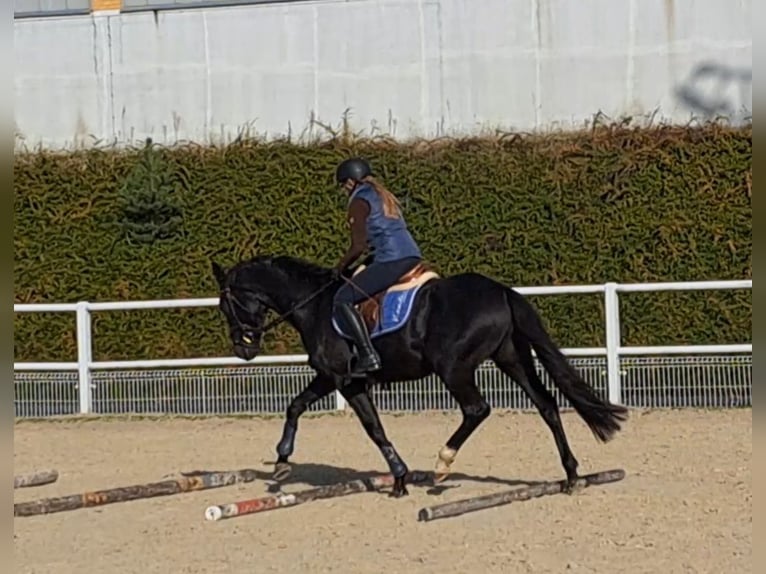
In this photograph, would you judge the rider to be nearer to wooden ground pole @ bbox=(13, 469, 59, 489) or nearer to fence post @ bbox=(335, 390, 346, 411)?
wooden ground pole @ bbox=(13, 469, 59, 489)

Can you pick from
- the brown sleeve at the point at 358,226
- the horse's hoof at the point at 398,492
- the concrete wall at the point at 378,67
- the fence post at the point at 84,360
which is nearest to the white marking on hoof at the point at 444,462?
the horse's hoof at the point at 398,492

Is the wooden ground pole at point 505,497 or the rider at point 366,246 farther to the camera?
the rider at point 366,246

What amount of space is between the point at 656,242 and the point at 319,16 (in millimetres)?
5351

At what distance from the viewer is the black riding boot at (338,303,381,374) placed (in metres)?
8.37

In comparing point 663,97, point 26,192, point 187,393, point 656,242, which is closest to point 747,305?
point 656,242

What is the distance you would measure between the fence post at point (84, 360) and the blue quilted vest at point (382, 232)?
21.1ft

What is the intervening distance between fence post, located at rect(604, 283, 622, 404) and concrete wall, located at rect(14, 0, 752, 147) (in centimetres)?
325

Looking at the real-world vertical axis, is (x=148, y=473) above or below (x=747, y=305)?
below

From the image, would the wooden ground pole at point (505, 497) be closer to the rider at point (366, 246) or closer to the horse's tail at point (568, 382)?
the horse's tail at point (568, 382)

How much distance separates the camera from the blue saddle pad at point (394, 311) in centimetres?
838

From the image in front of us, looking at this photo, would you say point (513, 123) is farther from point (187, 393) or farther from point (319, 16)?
point (187, 393)

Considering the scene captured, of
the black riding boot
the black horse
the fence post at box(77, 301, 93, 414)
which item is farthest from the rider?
the fence post at box(77, 301, 93, 414)

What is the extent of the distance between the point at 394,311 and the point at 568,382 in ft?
3.82

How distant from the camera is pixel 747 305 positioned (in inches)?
547
